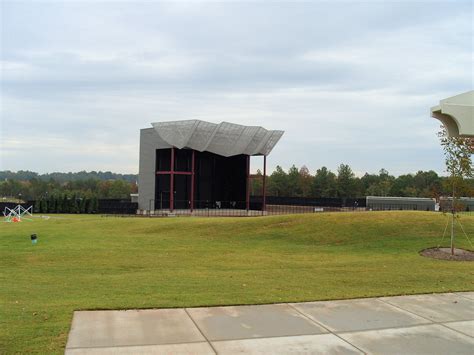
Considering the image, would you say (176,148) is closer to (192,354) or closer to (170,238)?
(170,238)

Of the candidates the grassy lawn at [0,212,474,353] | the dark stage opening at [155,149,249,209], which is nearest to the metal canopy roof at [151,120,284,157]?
the dark stage opening at [155,149,249,209]

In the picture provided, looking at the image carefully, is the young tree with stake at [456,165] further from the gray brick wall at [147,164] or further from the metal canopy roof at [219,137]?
the gray brick wall at [147,164]

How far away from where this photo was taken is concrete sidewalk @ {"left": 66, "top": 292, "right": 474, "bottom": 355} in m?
6.31

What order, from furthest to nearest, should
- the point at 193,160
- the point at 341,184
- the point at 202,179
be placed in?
the point at 341,184, the point at 202,179, the point at 193,160

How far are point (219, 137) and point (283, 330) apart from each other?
48.0 meters

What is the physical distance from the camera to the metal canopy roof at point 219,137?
50500 mm

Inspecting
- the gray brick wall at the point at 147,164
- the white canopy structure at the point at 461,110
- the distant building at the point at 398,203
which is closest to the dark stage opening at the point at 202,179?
the gray brick wall at the point at 147,164

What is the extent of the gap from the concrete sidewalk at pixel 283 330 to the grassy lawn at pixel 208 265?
47 centimetres

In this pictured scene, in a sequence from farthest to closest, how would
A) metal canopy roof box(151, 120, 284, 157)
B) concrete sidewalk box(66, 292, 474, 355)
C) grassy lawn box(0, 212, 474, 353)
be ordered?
metal canopy roof box(151, 120, 284, 157) → grassy lawn box(0, 212, 474, 353) → concrete sidewalk box(66, 292, 474, 355)

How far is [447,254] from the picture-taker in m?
17.2

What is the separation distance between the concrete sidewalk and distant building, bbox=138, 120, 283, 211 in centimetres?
4279

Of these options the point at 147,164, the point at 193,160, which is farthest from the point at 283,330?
the point at 147,164

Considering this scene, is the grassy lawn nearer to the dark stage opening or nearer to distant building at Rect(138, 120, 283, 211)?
distant building at Rect(138, 120, 283, 211)

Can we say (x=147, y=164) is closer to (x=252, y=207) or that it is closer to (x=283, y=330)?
(x=252, y=207)
